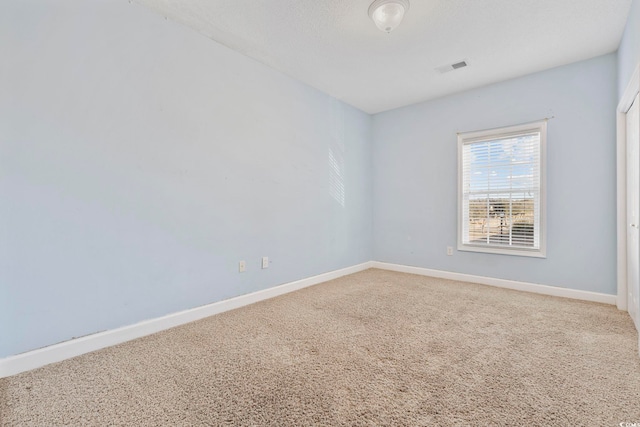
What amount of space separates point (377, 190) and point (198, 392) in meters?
3.89

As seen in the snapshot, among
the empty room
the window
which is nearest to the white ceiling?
the empty room

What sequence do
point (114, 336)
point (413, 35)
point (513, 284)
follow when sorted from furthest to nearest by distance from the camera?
point (513, 284), point (413, 35), point (114, 336)

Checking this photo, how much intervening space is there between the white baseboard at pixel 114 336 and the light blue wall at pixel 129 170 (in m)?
0.05

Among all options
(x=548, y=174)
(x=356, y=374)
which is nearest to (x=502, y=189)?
(x=548, y=174)

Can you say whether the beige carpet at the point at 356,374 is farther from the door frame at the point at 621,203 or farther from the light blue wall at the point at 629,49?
the light blue wall at the point at 629,49

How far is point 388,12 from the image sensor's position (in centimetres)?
224

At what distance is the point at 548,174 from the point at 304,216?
2.86 metres

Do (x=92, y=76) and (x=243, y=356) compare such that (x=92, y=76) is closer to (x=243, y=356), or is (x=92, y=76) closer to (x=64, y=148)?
(x=64, y=148)

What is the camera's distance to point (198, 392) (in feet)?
5.18

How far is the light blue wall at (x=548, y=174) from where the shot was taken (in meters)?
3.05

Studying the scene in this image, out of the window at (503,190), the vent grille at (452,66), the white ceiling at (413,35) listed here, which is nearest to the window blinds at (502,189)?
the window at (503,190)

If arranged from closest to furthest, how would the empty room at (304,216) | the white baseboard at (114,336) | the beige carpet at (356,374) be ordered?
the beige carpet at (356,374) < the empty room at (304,216) < the white baseboard at (114,336)

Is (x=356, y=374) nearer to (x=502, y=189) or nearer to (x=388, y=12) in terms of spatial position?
(x=388, y=12)

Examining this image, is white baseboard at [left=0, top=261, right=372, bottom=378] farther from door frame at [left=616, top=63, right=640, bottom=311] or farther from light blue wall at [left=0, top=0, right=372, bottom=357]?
door frame at [left=616, top=63, right=640, bottom=311]
